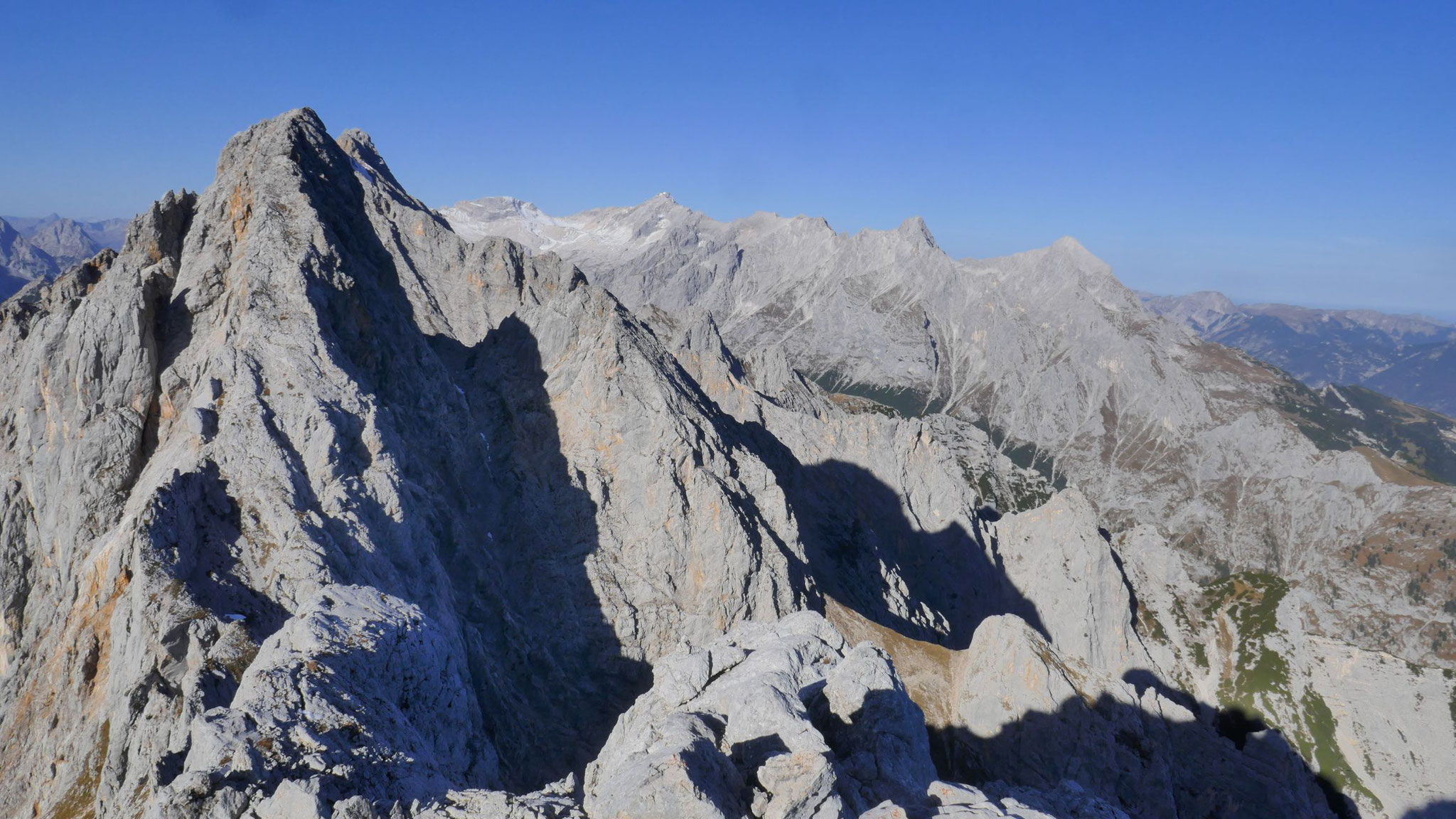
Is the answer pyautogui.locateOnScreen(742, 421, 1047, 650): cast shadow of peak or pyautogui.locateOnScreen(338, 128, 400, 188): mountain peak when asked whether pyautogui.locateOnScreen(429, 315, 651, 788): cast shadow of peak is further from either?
pyautogui.locateOnScreen(338, 128, 400, 188): mountain peak

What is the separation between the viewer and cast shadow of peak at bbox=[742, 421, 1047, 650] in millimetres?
65375

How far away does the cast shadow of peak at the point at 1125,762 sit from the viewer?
123 ft

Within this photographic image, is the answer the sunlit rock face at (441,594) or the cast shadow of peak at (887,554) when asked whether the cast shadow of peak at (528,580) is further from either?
the cast shadow of peak at (887,554)

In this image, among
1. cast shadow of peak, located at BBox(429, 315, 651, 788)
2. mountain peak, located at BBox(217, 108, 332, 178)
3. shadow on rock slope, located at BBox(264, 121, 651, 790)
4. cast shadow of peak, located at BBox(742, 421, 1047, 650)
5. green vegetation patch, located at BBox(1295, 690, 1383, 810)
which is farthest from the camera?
green vegetation patch, located at BBox(1295, 690, 1383, 810)

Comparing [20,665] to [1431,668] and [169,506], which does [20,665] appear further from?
[1431,668]

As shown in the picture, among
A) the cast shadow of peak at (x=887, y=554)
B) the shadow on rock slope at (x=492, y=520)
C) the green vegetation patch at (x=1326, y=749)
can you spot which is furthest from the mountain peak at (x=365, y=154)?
the green vegetation patch at (x=1326, y=749)

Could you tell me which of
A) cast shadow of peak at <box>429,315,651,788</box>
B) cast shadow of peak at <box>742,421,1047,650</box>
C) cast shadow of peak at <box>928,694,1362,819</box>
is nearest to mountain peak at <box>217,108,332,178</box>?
cast shadow of peak at <box>429,315,651,788</box>

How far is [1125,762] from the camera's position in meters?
38.6

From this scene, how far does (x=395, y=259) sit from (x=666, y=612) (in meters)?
55.8

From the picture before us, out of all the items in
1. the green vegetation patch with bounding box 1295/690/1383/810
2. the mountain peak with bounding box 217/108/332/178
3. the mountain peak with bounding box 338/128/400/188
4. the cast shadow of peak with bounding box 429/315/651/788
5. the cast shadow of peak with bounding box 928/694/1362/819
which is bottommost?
the green vegetation patch with bounding box 1295/690/1383/810

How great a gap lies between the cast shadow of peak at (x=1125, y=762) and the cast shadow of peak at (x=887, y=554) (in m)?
20.1

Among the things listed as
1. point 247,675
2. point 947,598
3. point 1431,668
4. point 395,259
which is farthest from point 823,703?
point 1431,668

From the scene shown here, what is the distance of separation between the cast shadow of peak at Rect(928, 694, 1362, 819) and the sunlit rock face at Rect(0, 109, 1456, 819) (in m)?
0.20

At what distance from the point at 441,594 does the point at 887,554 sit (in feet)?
179
